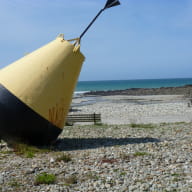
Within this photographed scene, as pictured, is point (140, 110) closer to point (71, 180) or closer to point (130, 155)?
point (130, 155)

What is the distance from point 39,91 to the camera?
8.77 meters

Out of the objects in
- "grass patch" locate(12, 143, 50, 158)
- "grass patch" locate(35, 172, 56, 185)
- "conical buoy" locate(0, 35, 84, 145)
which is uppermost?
"conical buoy" locate(0, 35, 84, 145)

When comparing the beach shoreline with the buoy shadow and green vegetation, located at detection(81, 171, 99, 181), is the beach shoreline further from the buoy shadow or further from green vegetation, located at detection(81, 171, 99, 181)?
green vegetation, located at detection(81, 171, 99, 181)

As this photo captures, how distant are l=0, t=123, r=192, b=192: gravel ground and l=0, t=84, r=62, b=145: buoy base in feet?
1.84

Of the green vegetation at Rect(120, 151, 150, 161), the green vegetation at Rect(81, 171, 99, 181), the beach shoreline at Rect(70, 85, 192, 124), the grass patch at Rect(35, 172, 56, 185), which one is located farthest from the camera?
the beach shoreline at Rect(70, 85, 192, 124)

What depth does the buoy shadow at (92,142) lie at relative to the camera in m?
9.68

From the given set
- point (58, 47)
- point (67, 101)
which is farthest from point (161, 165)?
point (58, 47)

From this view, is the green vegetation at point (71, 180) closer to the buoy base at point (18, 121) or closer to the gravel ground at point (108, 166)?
the gravel ground at point (108, 166)

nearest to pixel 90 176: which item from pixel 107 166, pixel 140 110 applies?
pixel 107 166

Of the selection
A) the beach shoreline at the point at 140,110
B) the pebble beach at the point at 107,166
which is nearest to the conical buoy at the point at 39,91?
the pebble beach at the point at 107,166

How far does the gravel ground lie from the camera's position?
5.65 meters

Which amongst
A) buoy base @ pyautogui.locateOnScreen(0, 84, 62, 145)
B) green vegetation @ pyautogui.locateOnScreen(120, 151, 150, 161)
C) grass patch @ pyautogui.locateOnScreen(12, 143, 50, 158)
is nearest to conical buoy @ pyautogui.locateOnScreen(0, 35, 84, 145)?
buoy base @ pyautogui.locateOnScreen(0, 84, 62, 145)

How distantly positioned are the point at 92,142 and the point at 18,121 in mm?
2805

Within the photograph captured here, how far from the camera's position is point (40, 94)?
8.76m
